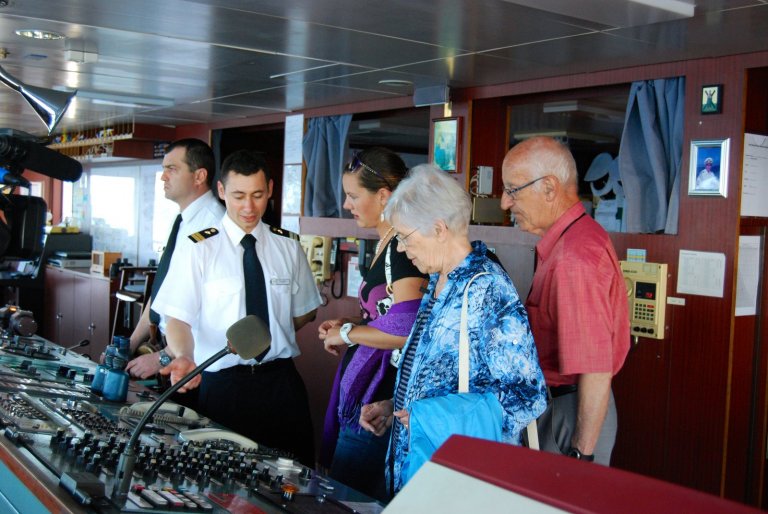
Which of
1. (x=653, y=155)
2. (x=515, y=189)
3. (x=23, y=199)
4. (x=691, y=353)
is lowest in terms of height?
(x=691, y=353)

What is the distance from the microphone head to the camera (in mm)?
1882

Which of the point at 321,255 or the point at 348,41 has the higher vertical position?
the point at 348,41

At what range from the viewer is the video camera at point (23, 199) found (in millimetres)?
3340

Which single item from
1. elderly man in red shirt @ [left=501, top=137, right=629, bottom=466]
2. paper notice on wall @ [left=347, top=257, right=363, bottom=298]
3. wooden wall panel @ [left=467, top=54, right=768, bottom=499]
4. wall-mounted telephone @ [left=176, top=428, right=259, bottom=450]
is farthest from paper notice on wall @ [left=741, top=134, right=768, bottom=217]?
paper notice on wall @ [left=347, top=257, right=363, bottom=298]

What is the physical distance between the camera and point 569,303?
2.61 m

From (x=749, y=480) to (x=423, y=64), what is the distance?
2737 mm

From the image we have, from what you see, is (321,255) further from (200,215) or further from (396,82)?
(200,215)

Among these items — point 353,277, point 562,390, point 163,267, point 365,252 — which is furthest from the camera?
point 353,277

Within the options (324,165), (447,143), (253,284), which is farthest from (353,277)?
A: (253,284)

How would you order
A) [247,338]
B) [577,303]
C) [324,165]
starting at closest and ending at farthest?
[247,338]
[577,303]
[324,165]

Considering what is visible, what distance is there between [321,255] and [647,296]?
277 cm

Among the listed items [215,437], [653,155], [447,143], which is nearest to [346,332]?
[215,437]

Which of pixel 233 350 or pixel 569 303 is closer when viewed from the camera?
pixel 233 350

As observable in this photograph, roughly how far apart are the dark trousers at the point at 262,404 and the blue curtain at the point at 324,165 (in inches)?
141
